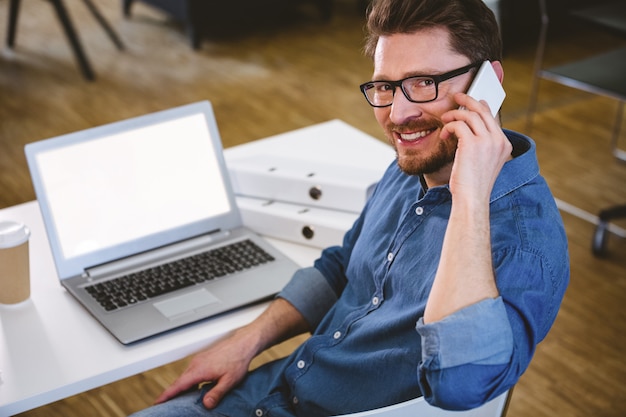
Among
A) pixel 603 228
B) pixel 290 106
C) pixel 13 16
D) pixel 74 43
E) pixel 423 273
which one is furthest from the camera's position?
pixel 13 16

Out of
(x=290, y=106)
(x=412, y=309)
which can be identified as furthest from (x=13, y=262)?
(x=290, y=106)

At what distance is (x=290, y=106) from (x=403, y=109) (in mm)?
2945

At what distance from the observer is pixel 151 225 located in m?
1.75

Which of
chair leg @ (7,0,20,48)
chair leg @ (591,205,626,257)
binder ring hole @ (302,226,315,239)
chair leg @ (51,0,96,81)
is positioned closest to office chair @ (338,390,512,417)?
binder ring hole @ (302,226,315,239)

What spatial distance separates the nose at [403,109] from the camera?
1.40 m

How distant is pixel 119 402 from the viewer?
2453mm

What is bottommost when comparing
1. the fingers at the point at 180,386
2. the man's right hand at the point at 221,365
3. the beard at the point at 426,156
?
the fingers at the point at 180,386

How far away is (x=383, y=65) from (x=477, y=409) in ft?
1.85

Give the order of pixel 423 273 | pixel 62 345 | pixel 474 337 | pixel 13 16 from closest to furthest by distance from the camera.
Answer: pixel 474 337
pixel 423 273
pixel 62 345
pixel 13 16

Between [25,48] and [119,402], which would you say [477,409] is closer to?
[119,402]

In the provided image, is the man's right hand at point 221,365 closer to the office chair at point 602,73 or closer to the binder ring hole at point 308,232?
the binder ring hole at point 308,232

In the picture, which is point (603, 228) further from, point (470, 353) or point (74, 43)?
point (74, 43)

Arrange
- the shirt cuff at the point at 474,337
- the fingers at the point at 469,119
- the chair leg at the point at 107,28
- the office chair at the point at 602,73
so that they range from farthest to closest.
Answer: the chair leg at the point at 107,28
the office chair at the point at 602,73
the fingers at the point at 469,119
the shirt cuff at the point at 474,337

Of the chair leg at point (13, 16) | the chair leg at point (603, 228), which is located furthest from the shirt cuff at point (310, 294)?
the chair leg at point (13, 16)
